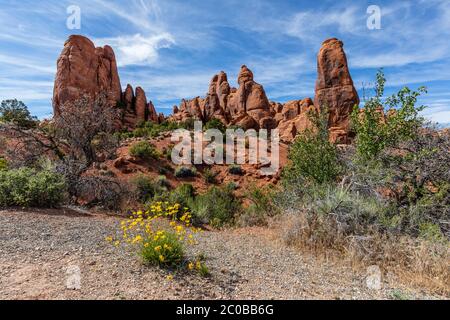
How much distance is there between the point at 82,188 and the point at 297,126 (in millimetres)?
33021

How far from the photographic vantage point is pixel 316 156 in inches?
303

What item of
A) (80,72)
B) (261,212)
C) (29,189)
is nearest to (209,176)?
(261,212)

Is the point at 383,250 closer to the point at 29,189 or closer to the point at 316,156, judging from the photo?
the point at 316,156

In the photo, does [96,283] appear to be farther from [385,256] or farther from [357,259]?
[385,256]

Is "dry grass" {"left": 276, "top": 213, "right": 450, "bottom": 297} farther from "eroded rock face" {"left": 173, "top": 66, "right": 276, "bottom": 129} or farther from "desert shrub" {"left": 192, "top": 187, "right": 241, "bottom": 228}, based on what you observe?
"eroded rock face" {"left": 173, "top": 66, "right": 276, "bottom": 129}

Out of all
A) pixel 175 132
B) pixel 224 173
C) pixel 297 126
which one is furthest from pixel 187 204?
pixel 297 126

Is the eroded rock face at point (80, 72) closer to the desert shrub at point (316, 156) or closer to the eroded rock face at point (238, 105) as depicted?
the eroded rock face at point (238, 105)

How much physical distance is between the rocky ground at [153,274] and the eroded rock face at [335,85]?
1093 inches

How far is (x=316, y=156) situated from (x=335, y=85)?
26.8 m

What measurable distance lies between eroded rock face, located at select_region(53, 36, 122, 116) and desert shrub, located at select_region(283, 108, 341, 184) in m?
28.6

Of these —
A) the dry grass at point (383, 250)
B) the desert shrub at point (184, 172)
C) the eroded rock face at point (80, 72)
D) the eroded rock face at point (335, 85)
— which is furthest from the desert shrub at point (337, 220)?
the eroded rock face at point (80, 72)

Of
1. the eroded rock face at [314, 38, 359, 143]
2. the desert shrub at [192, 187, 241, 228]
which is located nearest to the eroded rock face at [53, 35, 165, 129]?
the eroded rock face at [314, 38, 359, 143]

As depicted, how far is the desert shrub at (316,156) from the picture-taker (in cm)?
754

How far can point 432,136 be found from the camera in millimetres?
6551
